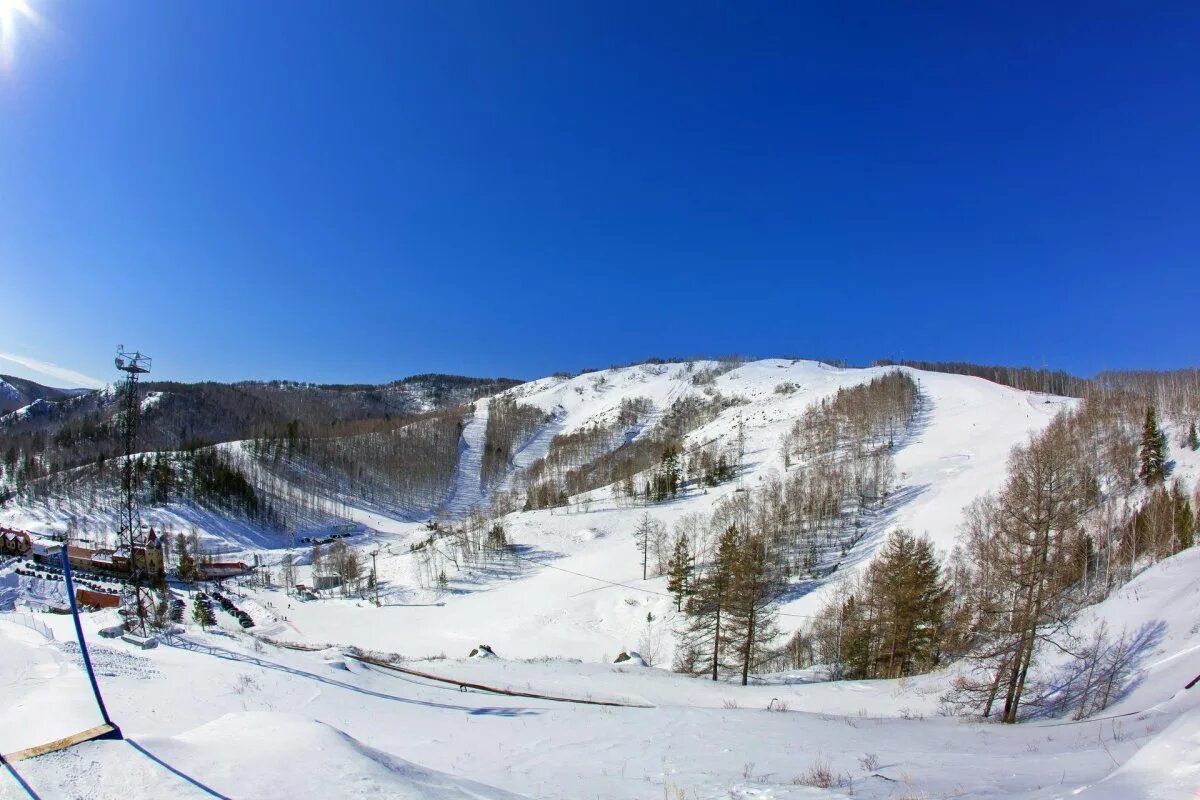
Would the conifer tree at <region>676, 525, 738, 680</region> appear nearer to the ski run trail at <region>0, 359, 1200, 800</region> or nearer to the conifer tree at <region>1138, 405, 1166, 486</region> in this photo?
the ski run trail at <region>0, 359, 1200, 800</region>

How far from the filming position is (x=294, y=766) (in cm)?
610

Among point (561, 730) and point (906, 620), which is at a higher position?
point (561, 730)

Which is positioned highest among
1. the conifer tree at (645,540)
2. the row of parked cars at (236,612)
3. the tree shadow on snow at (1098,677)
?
the tree shadow on snow at (1098,677)

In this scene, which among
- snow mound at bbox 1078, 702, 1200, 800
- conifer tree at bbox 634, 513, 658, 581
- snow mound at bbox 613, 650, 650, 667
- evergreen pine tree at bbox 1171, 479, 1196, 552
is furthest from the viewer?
conifer tree at bbox 634, 513, 658, 581

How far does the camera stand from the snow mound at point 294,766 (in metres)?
5.63

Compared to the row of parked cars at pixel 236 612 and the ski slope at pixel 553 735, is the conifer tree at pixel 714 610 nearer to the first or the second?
the ski slope at pixel 553 735

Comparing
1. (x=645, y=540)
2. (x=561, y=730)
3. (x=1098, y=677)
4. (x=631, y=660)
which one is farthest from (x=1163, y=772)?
(x=645, y=540)

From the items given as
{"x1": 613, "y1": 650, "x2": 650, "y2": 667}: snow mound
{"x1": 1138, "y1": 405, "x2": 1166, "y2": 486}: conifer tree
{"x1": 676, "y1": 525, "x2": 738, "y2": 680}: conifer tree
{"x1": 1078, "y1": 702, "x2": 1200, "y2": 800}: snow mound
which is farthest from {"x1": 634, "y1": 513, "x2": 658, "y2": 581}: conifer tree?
{"x1": 1078, "y1": 702, "x2": 1200, "y2": 800}: snow mound

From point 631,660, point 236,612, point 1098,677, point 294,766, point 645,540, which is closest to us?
point 294,766

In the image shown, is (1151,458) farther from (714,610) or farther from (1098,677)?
(714,610)

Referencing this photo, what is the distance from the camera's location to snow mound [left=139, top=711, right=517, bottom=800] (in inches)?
222

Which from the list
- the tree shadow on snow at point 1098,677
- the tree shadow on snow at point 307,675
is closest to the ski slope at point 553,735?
the tree shadow on snow at point 307,675

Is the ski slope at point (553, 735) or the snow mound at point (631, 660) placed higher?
the ski slope at point (553, 735)

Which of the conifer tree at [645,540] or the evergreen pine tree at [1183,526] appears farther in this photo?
the conifer tree at [645,540]
